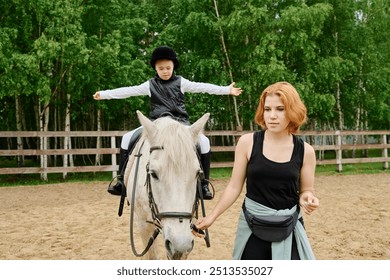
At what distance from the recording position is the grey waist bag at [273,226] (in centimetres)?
196

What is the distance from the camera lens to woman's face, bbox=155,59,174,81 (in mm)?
3910

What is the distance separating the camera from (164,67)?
3.91 metres

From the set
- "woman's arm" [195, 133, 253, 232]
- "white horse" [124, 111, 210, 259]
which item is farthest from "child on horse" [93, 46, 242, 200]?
"woman's arm" [195, 133, 253, 232]

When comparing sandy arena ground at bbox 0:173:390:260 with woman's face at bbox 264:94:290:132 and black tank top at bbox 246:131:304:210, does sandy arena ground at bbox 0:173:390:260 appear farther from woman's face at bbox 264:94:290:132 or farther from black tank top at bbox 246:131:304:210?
woman's face at bbox 264:94:290:132

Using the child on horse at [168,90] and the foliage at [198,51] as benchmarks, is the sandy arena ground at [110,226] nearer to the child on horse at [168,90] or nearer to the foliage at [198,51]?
the child on horse at [168,90]

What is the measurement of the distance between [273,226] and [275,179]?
258 mm

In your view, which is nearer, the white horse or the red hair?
the red hair

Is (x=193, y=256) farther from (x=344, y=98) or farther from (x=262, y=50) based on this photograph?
(x=344, y=98)

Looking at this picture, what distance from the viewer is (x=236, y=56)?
59.0 ft

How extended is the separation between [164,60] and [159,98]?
16.6 inches

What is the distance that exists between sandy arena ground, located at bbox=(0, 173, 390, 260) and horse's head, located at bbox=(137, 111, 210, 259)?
104 inches

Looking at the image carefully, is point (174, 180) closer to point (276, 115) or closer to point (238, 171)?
point (238, 171)

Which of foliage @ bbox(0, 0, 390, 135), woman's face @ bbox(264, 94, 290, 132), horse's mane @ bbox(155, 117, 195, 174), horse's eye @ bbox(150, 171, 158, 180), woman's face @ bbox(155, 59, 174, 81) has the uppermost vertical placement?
foliage @ bbox(0, 0, 390, 135)
